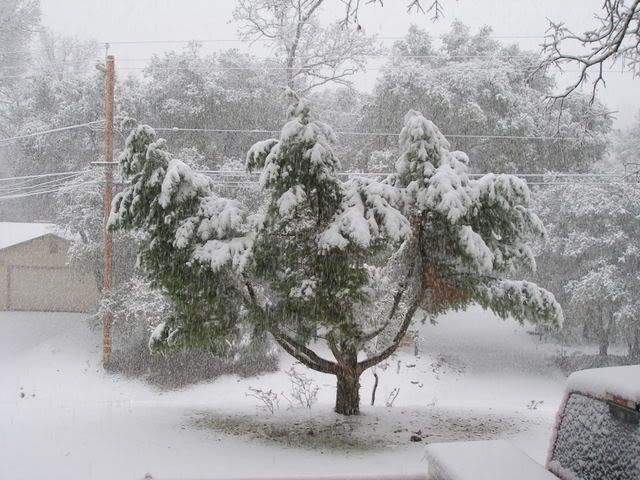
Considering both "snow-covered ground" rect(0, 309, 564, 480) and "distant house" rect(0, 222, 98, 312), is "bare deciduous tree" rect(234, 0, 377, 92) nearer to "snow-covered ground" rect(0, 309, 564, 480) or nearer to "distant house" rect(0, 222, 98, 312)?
"distant house" rect(0, 222, 98, 312)

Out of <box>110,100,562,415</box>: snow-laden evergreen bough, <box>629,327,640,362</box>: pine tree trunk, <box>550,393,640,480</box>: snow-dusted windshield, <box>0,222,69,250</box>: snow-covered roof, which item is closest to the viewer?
<box>550,393,640,480</box>: snow-dusted windshield

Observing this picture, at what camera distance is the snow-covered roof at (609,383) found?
2289mm

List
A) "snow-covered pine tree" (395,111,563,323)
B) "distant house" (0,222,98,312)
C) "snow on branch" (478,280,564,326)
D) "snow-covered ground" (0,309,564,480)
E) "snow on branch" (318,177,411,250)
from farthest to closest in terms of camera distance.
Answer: "distant house" (0,222,98,312), "snow on branch" (478,280,564,326), "snow-covered pine tree" (395,111,563,323), "snow on branch" (318,177,411,250), "snow-covered ground" (0,309,564,480)

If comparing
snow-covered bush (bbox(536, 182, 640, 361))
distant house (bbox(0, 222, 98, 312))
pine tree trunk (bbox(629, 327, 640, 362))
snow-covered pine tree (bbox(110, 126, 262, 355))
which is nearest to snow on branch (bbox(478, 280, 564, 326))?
snow-covered pine tree (bbox(110, 126, 262, 355))

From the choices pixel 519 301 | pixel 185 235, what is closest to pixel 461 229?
pixel 519 301

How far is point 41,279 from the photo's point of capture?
2103 cm

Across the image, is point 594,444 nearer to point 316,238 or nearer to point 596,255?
point 316,238

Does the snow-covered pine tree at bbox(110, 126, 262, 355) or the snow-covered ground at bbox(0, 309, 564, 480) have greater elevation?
the snow-covered pine tree at bbox(110, 126, 262, 355)

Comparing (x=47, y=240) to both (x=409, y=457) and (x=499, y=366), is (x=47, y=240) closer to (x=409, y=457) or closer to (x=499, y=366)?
(x=499, y=366)

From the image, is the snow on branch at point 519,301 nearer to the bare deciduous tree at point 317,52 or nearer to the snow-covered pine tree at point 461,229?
the snow-covered pine tree at point 461,229

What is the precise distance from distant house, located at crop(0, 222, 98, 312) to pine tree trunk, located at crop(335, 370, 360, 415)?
15597mm

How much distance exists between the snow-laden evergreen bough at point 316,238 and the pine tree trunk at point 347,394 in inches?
16.9

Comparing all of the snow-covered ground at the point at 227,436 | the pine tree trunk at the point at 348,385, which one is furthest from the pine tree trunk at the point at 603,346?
the pine tree trunk at the point at 348,385

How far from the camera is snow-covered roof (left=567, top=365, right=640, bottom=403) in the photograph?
7.51 feet
